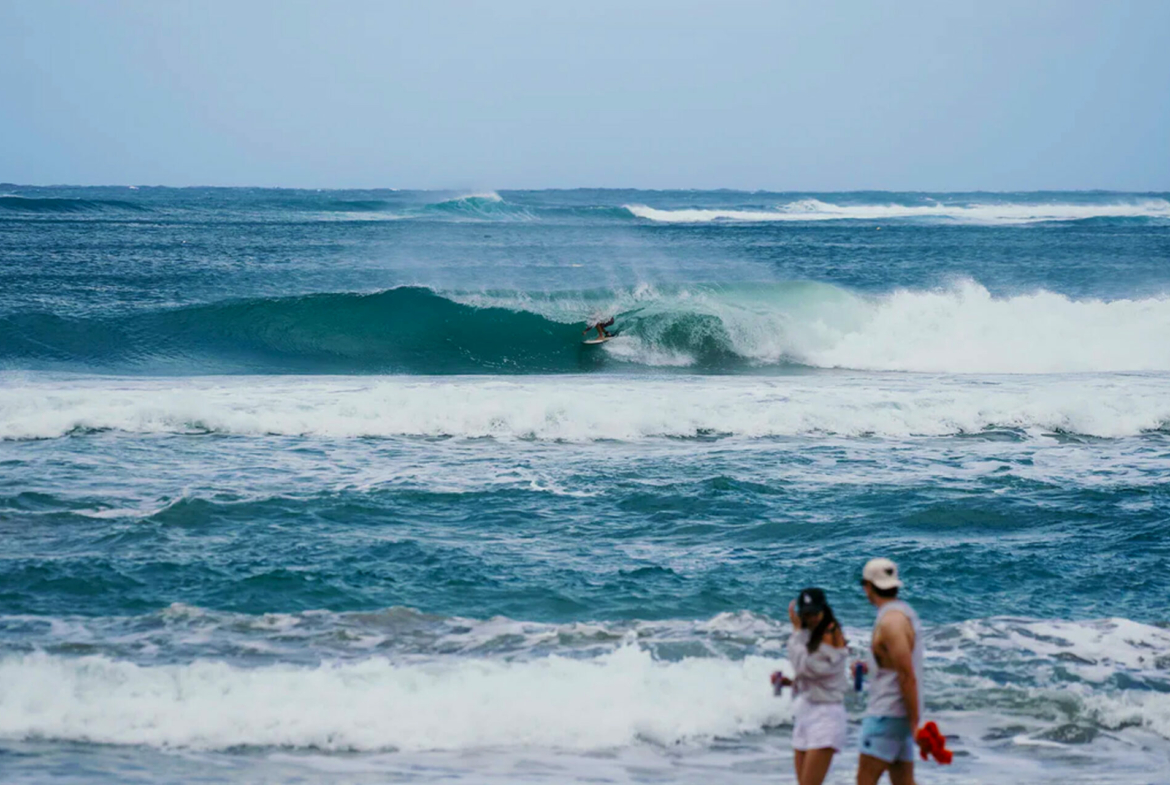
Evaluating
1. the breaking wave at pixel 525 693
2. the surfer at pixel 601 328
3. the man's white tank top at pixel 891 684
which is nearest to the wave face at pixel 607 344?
the surfer at pixel 601 328

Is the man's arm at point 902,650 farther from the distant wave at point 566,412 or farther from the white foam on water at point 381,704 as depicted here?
the distant wave at point 566,412

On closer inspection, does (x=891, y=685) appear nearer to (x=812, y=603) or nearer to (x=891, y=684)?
(x=891, y=684)

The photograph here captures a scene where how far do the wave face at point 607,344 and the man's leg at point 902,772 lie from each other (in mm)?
18374

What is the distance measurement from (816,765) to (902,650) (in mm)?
755

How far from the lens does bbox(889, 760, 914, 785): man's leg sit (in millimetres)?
5031

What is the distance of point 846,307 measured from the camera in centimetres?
2894

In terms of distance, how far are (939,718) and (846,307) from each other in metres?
22.8

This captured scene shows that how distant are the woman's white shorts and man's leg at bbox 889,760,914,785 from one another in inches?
9.8

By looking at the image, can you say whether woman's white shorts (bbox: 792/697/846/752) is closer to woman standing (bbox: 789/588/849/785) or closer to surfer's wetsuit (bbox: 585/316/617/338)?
woman standing (bbox: 789/588/849/785)

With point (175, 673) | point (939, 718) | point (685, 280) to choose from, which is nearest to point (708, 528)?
point (939, 718)

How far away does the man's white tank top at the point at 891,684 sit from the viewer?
4840 millimetres

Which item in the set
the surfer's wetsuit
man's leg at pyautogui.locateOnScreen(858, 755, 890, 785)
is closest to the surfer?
the surfer's wetsuit

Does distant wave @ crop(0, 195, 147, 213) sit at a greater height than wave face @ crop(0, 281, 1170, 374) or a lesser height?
greater

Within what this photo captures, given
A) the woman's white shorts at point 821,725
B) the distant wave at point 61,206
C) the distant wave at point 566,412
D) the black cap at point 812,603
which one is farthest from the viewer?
the distant wave at point 61,206
